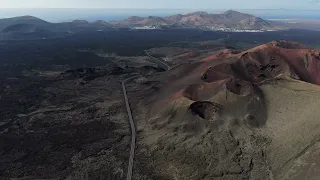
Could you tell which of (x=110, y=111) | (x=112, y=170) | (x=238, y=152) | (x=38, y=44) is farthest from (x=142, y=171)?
(x=38, y=44)

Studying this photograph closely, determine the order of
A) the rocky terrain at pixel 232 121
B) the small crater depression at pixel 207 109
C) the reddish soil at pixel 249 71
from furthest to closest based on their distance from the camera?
the reddish soil at pixel 249 71 → the small crater depression at pixel 207 109 → the rocky terrain at pixel 232 121

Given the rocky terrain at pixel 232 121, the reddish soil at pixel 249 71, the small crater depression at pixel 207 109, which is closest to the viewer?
the rocky terrain at pixel 232 121

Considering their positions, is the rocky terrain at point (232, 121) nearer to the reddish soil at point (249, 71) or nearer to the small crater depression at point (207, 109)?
the small crater depression at point (207, 109)

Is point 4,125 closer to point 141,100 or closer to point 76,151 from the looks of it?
point 76,151

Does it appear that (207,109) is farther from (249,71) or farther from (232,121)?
(249,71)

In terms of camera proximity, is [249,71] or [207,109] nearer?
[207,109]

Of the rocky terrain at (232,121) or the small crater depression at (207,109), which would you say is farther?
the small crater depression at (207,109)

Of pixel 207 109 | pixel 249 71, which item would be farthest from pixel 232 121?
pixel 249 71

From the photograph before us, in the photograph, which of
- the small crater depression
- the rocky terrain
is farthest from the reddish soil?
the small crater depression

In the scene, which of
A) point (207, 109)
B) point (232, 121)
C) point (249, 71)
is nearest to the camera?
point (232, 121)

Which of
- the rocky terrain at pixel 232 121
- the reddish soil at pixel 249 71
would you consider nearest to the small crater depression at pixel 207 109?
the rocky terrain at pixel 232 121

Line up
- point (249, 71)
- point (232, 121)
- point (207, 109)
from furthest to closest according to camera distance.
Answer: point (249, 71)
point (207, 109)
point (232, 121)
